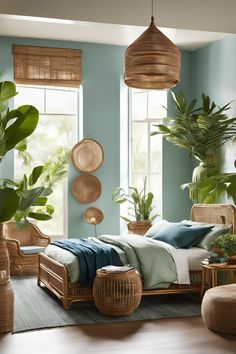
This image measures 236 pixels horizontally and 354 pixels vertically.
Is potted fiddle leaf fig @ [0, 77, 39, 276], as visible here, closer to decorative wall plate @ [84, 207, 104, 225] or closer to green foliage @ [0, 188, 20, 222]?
green foliage @ [0, 188, 20, 222]

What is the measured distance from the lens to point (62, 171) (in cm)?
963

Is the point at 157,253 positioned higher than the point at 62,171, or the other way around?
the point at 62,171

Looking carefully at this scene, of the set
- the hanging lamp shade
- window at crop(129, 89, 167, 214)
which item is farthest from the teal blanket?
window at crop(129, 89, 167, 214)

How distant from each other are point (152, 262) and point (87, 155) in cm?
333

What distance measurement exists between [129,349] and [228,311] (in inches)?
41.2

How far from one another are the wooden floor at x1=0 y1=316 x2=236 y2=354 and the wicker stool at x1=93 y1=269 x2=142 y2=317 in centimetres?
27

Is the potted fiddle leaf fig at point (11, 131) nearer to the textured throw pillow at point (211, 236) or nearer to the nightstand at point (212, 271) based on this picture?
the nightstand at point (212, 271)

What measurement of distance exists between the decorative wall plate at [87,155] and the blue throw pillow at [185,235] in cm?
253

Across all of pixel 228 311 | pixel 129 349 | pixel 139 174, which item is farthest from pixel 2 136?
pixel 139 174

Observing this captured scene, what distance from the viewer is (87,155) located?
32.7 feet

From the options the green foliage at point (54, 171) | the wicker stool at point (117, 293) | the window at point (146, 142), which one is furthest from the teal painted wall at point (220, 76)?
the wicker stool at point (117, 293)

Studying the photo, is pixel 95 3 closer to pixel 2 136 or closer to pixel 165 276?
pixel 2 136

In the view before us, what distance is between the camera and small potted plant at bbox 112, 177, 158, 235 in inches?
382

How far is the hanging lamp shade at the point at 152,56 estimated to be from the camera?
19.9ft
